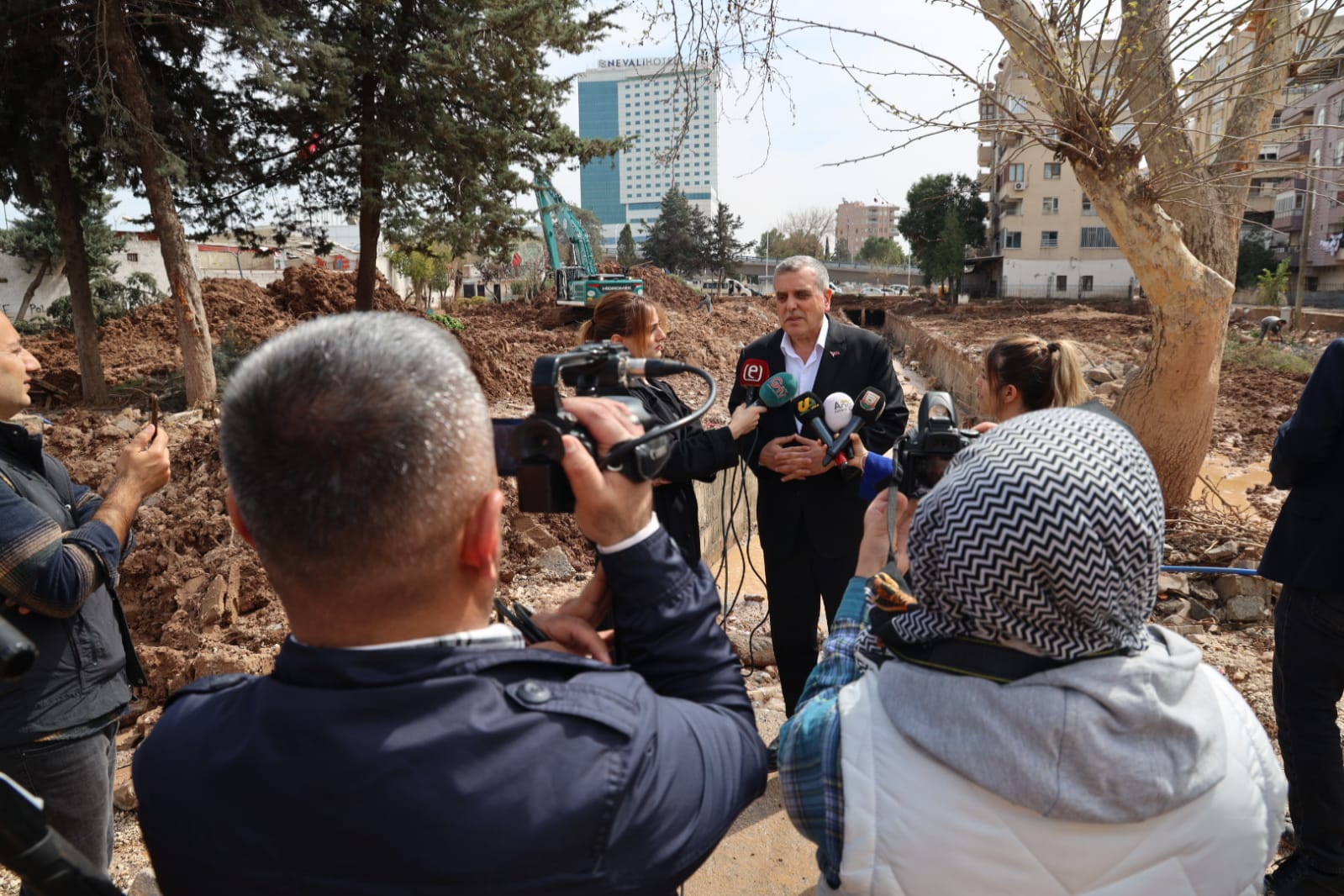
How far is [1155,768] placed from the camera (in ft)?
3.82

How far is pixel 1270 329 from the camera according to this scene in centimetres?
2164

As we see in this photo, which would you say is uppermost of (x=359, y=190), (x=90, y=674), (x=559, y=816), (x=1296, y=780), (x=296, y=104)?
(x=296, y=104)

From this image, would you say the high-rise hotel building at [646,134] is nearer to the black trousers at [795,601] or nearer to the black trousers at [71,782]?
the black trousers at [795,601]

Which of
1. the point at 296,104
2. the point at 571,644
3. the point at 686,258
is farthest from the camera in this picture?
the point at 686,258

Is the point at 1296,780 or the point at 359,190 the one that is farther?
the point at 359,190

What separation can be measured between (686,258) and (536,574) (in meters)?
60.0

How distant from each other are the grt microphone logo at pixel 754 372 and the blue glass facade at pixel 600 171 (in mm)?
106246

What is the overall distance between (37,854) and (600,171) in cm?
14390

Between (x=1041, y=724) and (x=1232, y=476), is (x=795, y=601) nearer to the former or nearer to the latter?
(x=1041, y=724)

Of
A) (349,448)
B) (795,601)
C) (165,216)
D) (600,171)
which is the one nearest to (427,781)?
(349,448)

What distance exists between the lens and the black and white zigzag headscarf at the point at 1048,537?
111 centimetres

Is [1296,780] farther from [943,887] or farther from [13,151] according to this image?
[13,151]

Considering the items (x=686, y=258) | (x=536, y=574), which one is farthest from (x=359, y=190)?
(x=686, y=258)

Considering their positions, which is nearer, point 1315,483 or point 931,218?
point 1315,483
